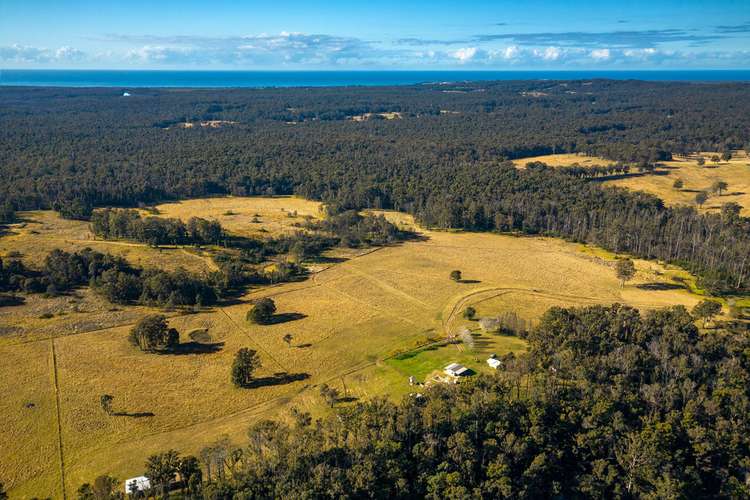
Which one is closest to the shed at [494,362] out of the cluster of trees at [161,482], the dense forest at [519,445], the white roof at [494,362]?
the white roof at [494,362]

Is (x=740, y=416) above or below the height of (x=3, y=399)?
above

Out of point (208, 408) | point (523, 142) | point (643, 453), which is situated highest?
point (523, 142)

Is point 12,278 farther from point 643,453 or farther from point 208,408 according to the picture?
point 643,453

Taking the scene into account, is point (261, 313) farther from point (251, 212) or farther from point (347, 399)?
point (251, 212)

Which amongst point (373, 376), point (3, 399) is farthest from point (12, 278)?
point (373, 376)

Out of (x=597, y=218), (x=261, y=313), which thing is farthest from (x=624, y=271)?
(x=261, y=313)

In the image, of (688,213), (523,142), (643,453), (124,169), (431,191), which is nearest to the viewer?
(643,453)
